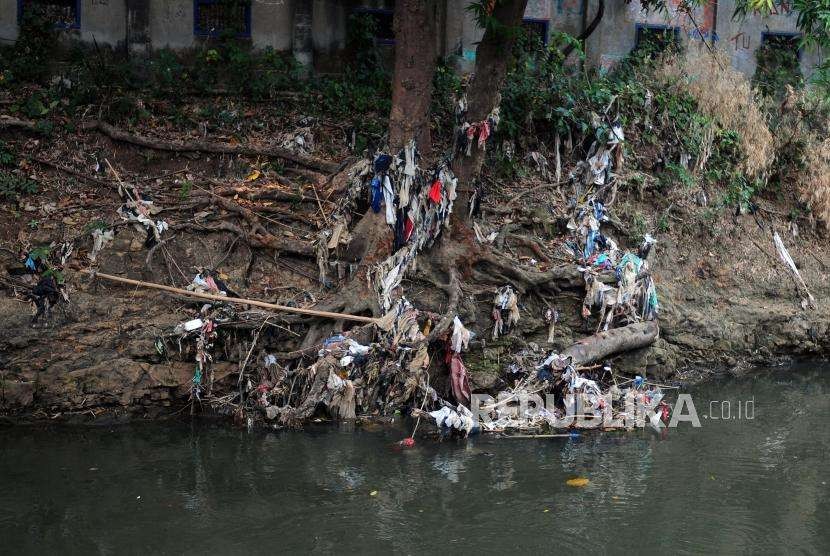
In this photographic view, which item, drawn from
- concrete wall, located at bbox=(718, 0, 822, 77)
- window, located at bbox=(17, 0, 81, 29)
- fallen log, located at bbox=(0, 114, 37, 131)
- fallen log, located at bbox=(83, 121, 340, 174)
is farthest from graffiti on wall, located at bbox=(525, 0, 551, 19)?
fallen log, located at bbox=(0, 114, 37, 131)

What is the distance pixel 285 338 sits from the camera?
30.7ft

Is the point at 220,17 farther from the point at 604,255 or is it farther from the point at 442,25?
the point at 604,255

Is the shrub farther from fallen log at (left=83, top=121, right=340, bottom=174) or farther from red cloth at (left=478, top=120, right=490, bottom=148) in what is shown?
fallen log at (left=83, top=121, right=340, bottom=174)

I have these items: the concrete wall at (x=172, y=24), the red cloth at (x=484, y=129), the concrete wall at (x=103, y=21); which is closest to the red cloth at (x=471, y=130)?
the red cloth at (x=484, y=129)

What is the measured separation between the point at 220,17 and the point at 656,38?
6.67m

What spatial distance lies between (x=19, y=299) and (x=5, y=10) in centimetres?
511

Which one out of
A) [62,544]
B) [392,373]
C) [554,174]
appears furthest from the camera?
[554,174]

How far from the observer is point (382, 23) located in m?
13.8

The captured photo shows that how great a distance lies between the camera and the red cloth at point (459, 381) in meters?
9.00

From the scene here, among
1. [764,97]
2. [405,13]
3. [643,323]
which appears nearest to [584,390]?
[643,323]

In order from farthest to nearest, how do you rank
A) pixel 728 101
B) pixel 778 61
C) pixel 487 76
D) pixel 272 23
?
pixel 778 61, pixel 272 23, pixel 728 101, pixel 487 76

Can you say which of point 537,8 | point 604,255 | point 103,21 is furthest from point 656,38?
point 103,21

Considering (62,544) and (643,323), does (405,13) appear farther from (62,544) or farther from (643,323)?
(62,544)

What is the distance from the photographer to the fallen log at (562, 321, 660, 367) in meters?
9.56
